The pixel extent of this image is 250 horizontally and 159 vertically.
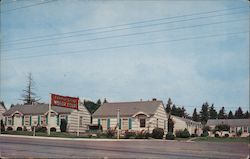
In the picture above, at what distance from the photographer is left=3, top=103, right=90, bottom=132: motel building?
A: 8414 mm

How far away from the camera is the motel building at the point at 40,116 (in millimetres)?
8414

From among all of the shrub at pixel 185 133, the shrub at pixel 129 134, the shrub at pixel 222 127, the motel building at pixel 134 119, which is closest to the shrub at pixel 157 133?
the motel building at pixel 134 119

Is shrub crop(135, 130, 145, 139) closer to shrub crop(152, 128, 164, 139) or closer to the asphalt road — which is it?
shrub crop(152, 128, 164, 139)

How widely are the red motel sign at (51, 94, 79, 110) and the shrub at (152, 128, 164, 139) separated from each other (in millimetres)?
4929

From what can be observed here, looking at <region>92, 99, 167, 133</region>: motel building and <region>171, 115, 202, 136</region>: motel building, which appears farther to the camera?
<region>92, 99, 167, 133</region>: motel building

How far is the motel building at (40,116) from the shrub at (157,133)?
238cm

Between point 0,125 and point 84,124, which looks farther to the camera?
point 84,124

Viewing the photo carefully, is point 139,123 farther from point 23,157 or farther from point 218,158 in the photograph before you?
point 23,157

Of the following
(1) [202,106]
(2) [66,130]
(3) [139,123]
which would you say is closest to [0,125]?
(2) [66,130]

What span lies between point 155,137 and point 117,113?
→ 184 centimetres

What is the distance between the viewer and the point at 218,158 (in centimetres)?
750

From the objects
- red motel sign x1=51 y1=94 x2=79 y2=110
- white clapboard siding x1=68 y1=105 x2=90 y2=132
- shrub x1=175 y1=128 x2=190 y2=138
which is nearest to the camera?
red motel sign x1=51 y1=94 x2=79 y2=110

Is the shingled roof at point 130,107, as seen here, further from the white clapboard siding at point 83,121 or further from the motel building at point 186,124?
the motel building at point 186,124

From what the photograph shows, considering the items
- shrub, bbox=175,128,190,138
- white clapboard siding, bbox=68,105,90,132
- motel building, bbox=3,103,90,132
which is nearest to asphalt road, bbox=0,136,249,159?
motel building, bbox=3,103,90,132
